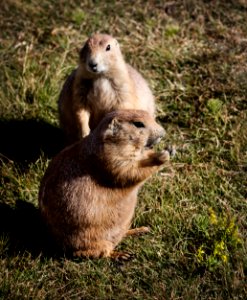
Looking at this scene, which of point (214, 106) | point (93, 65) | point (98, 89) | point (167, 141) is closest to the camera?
point (93, 65)

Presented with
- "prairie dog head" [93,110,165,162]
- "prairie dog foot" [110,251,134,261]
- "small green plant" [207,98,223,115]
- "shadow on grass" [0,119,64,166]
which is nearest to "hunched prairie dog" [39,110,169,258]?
"prairie dog head" [93,110,165,162]

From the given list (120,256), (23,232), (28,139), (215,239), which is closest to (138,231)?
(120,256)

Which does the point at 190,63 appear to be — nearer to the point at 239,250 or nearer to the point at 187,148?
the point at 187,148

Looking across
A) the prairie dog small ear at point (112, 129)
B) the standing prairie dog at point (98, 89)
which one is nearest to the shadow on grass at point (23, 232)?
the standing prairie dog at point (98, 89)

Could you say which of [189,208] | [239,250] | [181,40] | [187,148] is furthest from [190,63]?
[239,250]

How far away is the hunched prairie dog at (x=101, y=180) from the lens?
4.09 meters

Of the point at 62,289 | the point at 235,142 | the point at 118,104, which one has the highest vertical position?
the point at 118,104

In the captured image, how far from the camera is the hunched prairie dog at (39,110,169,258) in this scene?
4.09 meters

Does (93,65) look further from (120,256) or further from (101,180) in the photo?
(120,256)

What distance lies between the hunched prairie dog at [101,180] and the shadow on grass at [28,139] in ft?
4.39

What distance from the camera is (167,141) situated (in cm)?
578

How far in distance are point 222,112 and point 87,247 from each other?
237cm

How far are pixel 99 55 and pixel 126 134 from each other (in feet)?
3.91

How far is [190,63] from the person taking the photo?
262 inches
